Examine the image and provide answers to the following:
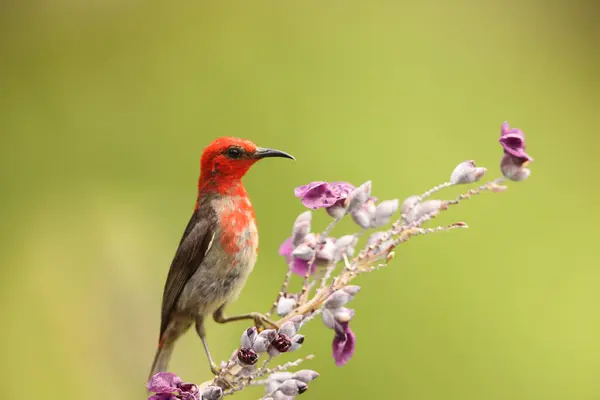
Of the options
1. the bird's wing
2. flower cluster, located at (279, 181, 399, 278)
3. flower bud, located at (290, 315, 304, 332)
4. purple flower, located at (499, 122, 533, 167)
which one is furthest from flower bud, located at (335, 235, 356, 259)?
the bird's wing

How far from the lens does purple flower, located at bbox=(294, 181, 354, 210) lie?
0.80m

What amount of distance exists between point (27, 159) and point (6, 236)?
11.5 inches

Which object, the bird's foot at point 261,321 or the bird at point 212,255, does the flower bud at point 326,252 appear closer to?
the bird's foot at point 261,321

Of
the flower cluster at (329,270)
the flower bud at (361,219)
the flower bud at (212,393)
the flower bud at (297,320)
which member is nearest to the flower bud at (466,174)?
the flower cluster at (329,270)

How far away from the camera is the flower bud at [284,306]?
31.7 inches

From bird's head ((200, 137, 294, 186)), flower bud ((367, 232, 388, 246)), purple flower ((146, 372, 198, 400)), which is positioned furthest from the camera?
bird's head ((200, 137, 294, 186))

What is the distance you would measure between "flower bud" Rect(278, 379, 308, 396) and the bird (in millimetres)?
361

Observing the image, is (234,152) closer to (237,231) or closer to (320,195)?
(237,231)

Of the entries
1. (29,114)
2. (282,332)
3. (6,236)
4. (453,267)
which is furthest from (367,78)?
(282,332)

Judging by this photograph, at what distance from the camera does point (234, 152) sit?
107 centimetres

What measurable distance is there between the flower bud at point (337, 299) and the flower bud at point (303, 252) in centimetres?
7

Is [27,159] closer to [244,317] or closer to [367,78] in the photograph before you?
[367,78]

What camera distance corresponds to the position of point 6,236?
6.97 feet

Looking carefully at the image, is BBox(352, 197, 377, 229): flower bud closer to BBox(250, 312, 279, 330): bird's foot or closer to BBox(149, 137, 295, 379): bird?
BBox(250, 312, 279, 330): bird's foot
